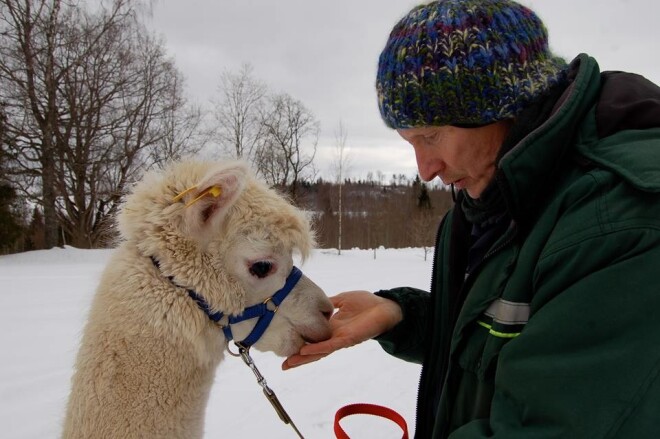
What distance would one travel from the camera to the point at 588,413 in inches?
34.5

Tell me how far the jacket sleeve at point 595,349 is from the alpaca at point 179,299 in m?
1.32

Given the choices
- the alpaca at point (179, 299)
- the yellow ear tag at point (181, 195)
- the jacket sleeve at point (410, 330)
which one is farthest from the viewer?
the jacket sleeve at point (410, 330)

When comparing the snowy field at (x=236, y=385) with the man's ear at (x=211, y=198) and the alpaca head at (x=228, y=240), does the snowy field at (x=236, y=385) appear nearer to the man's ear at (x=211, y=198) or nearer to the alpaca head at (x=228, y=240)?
the alpaca head at (x=228, y=240)

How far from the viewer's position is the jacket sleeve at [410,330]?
6.77 feet

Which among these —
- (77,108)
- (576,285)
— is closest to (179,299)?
(576,285)

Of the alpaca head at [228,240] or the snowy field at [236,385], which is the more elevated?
the alpaca head at [228,240]

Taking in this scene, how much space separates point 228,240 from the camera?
80.8 inches

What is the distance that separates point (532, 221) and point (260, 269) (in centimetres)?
124

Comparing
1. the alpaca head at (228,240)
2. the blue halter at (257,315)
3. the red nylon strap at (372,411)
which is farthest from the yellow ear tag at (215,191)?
the red nylon strap at (372,411)

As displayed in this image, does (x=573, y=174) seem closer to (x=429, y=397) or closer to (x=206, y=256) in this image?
(x=429, y=397)

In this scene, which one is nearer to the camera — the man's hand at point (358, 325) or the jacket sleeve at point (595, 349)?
the jacket sleeve at point (595, 349)

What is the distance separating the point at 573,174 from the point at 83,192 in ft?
76.5

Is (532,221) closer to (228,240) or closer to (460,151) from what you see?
(460,151)

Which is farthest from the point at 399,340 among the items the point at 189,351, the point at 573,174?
the point at 573,174
